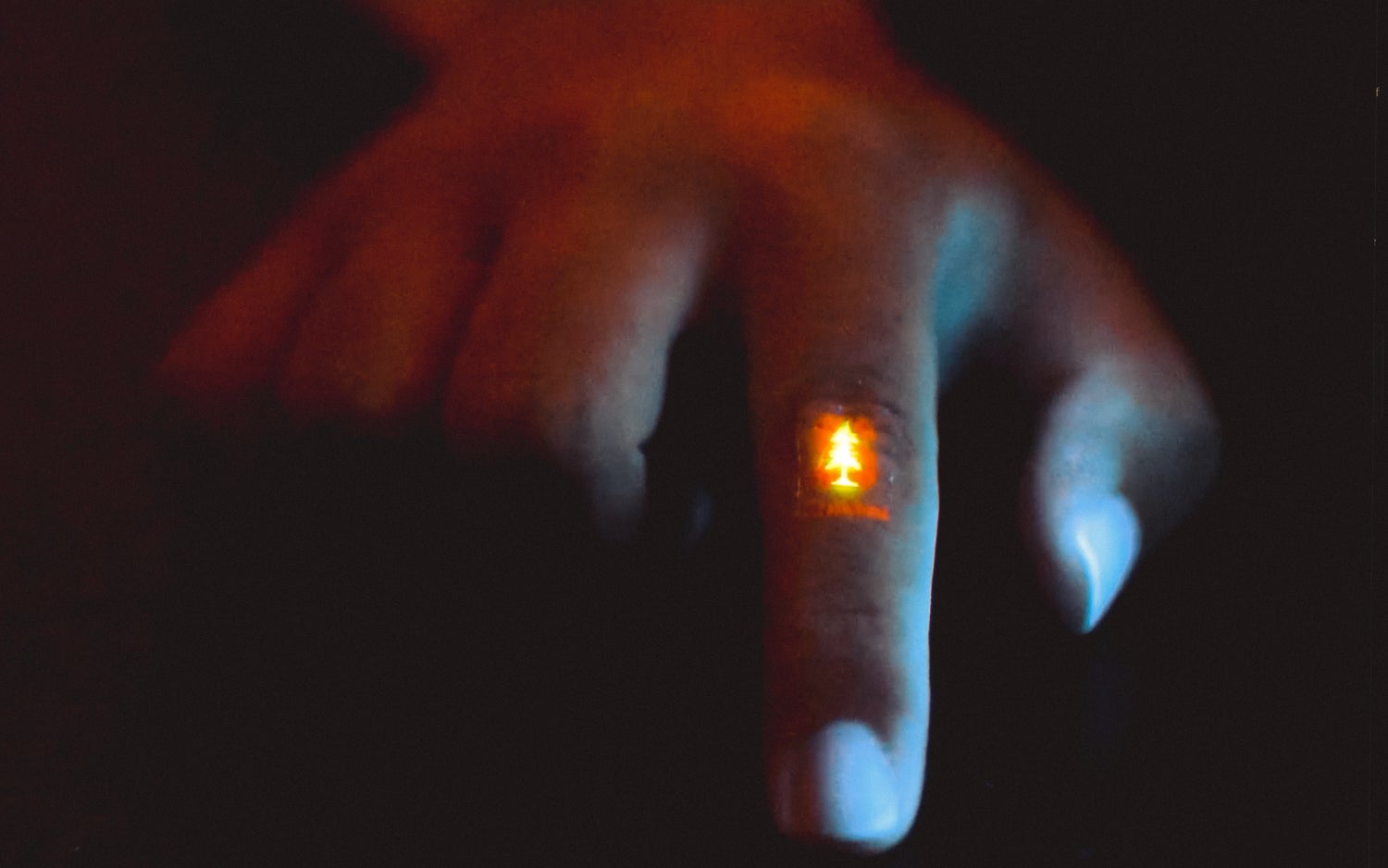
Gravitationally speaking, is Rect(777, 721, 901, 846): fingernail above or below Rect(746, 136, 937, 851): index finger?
below

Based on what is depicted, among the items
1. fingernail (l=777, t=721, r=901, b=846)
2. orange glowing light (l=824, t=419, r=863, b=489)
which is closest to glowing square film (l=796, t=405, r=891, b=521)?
orange glowing light (l=824, t=419, r=863, b=489)

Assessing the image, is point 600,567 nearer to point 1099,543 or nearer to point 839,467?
point 839,467

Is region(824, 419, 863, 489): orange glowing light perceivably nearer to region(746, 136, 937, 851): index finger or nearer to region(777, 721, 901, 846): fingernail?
region(746, 136, 937, 851): index finger

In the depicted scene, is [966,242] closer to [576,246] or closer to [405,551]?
[576,246]

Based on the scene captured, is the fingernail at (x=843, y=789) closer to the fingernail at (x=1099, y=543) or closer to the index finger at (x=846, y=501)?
the index finger at (x=846, y=501)

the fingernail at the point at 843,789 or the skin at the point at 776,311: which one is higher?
the skin at the point at 776,311

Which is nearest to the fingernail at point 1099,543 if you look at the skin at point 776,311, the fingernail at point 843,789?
the skin at point 776,311
